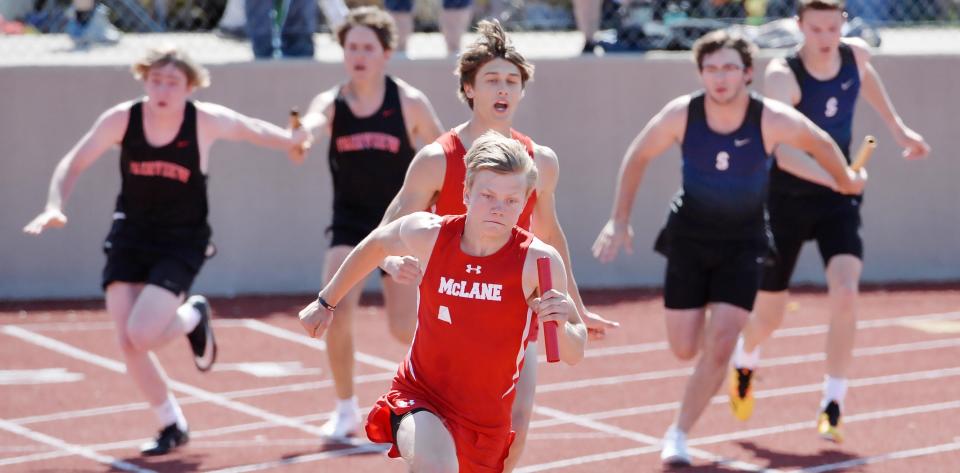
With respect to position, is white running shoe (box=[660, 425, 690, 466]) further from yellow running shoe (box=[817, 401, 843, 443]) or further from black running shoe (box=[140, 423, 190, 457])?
black running shoe (box=[140, 423, 190, 457])

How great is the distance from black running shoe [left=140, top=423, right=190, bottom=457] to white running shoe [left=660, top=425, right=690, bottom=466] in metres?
2.39

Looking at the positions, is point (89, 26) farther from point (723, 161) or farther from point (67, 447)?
point (723, 161)

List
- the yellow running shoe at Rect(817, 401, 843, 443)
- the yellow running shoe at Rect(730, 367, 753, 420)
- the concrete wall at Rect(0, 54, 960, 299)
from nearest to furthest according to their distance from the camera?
the yellow running shoe at Rect(817, 401, 843, 443)
the yellow running shoe at Rect(730, 367, 753, 420)
the concrete wall at Rect(0, 54, 960, 299)

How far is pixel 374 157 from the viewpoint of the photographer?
8.07 m

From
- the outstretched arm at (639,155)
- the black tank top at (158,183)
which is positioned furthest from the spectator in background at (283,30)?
the outstretched arm at (639,155)

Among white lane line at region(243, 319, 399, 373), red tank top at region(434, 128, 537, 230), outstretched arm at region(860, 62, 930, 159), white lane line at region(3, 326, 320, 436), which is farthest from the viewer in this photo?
white lane line at region(243, 319, 399, 373)

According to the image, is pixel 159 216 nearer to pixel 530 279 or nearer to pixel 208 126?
pixel 208 126

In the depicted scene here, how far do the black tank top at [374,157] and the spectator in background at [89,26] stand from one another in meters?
4.36

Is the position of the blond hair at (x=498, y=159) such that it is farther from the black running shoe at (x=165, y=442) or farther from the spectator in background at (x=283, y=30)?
the spectator in background at (x=283, y=30)

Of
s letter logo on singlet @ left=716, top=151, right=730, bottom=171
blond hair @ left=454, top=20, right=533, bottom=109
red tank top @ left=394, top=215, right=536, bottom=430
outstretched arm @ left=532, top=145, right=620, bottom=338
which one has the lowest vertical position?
red tank top @ left=394, top=215, right=536, bottom=430

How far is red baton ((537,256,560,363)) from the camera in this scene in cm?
469

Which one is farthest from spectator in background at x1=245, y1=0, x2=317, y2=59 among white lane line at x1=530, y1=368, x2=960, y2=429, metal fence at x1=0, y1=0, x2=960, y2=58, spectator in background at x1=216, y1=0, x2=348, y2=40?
white lane line at x1=530, y1=368, x2=960, y2=429

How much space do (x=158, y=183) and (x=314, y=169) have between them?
4.01m

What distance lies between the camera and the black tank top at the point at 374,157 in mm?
8055
